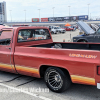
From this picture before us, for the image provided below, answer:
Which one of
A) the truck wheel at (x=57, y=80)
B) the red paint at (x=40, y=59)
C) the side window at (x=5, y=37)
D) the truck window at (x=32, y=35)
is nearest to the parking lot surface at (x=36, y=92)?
the truck wheel at (x=57, y=80)

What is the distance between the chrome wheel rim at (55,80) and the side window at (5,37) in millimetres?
1781

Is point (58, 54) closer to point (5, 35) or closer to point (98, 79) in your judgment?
point (98, 79)

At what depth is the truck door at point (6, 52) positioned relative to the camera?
4590mm

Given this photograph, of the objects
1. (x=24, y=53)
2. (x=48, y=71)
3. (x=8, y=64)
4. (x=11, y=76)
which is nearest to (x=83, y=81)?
(x=48, y=71)

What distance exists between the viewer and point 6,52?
184 inches

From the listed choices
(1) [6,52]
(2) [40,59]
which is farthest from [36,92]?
(1) [6,52]

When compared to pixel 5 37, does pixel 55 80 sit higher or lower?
lower

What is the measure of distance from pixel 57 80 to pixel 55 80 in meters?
0.07

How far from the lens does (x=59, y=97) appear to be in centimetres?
361

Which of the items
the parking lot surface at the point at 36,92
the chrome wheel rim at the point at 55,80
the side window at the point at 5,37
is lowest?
the parking lot surface at the point at 36,92

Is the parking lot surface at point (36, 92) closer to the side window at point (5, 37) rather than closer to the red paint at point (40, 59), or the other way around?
the red paint at point (40, 59)

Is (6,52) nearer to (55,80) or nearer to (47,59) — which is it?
(47,59)

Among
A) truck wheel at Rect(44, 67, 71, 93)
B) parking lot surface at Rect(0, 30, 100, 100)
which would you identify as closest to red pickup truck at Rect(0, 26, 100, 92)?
truck wheel at Rect(44, 67, 71, 93)

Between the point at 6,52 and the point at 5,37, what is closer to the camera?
the point at 6,52
